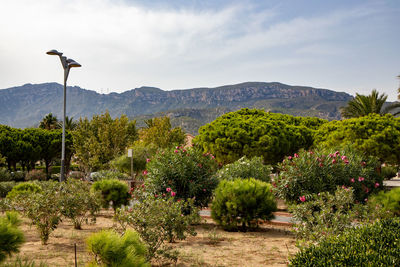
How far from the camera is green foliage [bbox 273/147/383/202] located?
9500 millimetres

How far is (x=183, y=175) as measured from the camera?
33.1 ft

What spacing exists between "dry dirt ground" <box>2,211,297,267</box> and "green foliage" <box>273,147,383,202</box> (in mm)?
1276

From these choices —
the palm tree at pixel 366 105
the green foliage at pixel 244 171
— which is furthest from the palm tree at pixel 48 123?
the green foliage at pixel 244 171

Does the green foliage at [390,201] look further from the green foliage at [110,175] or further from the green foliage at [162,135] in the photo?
the green foliage at [162,135]

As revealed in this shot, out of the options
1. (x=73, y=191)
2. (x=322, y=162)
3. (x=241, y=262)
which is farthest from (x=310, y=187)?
(x=73, y=191)

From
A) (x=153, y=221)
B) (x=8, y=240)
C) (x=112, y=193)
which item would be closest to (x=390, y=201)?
(x=153, y=221)

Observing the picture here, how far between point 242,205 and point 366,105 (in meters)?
32.6

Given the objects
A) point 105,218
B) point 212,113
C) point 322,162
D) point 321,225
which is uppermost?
point 212,113

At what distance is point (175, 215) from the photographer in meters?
6.86

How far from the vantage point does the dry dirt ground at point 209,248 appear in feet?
20.3

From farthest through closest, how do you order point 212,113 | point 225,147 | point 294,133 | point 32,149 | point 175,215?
point 212,113, point 32,149, point 294,133, point 225,147, point 175,215

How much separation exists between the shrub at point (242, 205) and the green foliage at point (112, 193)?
159 inches

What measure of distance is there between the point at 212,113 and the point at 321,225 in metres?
165

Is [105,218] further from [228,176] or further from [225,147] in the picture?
[225,147]
